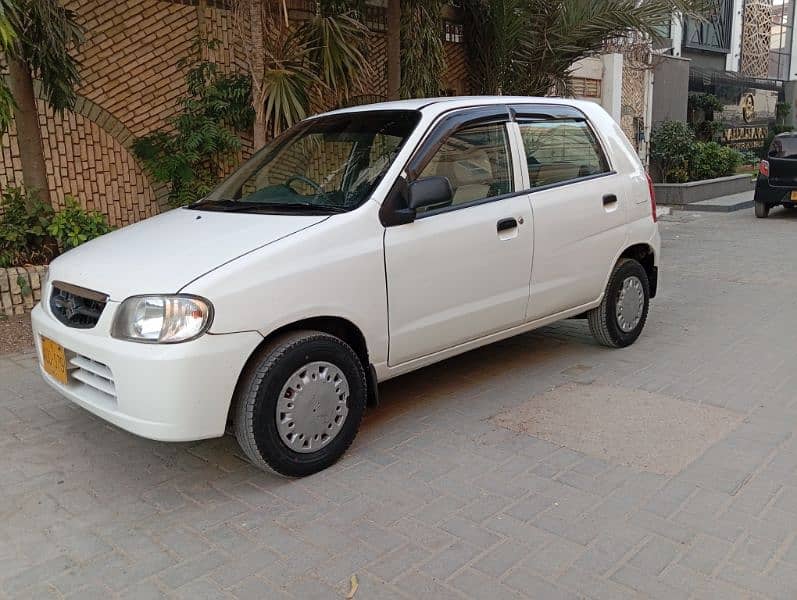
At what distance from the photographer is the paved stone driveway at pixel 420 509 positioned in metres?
2.94

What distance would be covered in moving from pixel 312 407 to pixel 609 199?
113 inches

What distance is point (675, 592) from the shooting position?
282 centimetres

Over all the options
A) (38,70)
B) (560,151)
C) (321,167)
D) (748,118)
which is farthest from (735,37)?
(321,167)

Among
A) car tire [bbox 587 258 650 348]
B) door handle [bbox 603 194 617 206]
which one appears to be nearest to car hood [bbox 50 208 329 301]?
door handle [bbox 603 194 617 206]

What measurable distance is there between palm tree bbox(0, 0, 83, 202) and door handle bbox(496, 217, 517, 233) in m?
4.26

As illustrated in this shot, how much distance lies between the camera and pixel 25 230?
6.88m

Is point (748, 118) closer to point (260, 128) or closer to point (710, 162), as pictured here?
point (710, 162)

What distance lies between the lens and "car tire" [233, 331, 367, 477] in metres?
3.51

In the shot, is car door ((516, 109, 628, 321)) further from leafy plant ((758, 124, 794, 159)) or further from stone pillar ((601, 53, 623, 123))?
leafy plant ((758, 124, 794, 159))

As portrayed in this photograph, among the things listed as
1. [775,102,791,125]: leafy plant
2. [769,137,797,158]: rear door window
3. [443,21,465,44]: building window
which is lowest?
[769,137,797,158]: rear door window

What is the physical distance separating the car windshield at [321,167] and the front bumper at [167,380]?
1045 millimetres

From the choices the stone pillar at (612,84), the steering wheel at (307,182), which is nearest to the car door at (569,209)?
the steering wheel at (307,182)

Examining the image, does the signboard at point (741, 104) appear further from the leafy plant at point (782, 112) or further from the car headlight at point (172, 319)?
the car headlight at point (172, 319)

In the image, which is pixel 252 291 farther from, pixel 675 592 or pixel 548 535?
pixel 675 592
